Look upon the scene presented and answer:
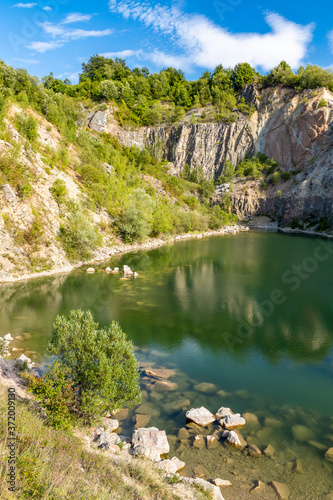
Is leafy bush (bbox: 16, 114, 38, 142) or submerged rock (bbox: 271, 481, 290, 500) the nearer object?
submerged rock (bbox: 271, 481, 290, 500)

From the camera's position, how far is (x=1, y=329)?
1806cm

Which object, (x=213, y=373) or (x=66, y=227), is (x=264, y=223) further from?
(x=213, y=373)

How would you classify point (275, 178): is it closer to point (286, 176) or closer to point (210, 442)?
point (286, 176)

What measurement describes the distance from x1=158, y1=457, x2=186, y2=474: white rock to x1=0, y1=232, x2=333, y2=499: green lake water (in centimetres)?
22

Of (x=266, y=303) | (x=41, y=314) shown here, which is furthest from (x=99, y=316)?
(x=266, y=303)

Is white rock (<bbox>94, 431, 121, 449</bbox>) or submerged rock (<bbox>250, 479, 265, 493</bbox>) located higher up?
white rock (<bbox>94, 431, 121, 449</bbox>)

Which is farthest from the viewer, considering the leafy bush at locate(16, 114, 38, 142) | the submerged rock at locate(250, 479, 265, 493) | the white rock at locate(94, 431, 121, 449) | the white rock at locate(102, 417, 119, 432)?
the leafy bush at locate(16, 114, 38, 142)

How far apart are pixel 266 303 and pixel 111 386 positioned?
16167mm

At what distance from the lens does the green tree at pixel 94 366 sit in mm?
9250

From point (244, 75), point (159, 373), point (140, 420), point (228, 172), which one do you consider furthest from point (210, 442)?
point (244, 75)

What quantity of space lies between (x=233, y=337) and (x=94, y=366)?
10.3m

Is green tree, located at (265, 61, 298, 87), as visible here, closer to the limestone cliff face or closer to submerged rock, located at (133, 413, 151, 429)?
the limestone cliff face

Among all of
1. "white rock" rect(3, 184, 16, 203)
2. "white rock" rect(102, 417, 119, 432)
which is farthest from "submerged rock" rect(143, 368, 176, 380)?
"white rock" rect(3, 184, 16, 203)

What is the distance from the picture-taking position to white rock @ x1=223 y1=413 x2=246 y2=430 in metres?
10.2
